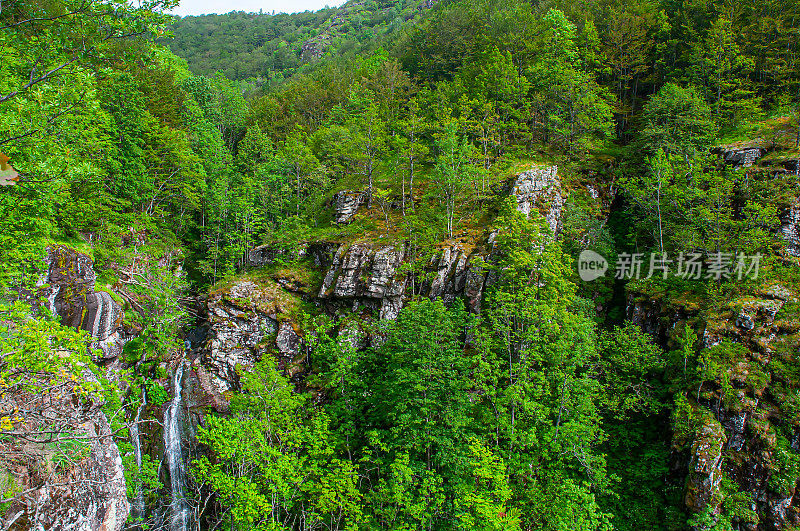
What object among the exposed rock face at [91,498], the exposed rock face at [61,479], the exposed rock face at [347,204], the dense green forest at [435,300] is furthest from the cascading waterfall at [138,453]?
the exposed rock face at [347,204]

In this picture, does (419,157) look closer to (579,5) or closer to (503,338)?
(503,338)

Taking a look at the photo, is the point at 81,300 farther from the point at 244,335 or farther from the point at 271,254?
the point at 271,254

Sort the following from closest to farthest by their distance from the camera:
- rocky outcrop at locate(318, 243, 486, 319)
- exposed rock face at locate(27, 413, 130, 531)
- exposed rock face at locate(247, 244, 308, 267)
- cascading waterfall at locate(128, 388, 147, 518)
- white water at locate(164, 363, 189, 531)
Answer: exposed rock face at locate(27, 413, 130, 531) < cascading waterfall at locate(128, 388, 147, 518) < white water at locate(164, 363, 189, 531) < rocky outcrop at locate(318, 243, 486, 319) < exposed rock face at locate(247, 244, 308, 267)

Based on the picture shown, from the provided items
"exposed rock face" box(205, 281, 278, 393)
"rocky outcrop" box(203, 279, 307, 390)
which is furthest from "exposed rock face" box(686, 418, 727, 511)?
"exposed rock face" box(205, 281, 278, 393)

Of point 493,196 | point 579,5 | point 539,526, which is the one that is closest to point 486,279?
point 493,196

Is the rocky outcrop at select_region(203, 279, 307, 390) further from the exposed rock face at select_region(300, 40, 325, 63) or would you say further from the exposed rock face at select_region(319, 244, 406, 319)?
the exposed rock face at select_region(300, 40, 325, 63)

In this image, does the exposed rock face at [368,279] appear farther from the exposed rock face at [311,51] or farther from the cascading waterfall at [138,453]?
the exposed rock face at [311,51]
